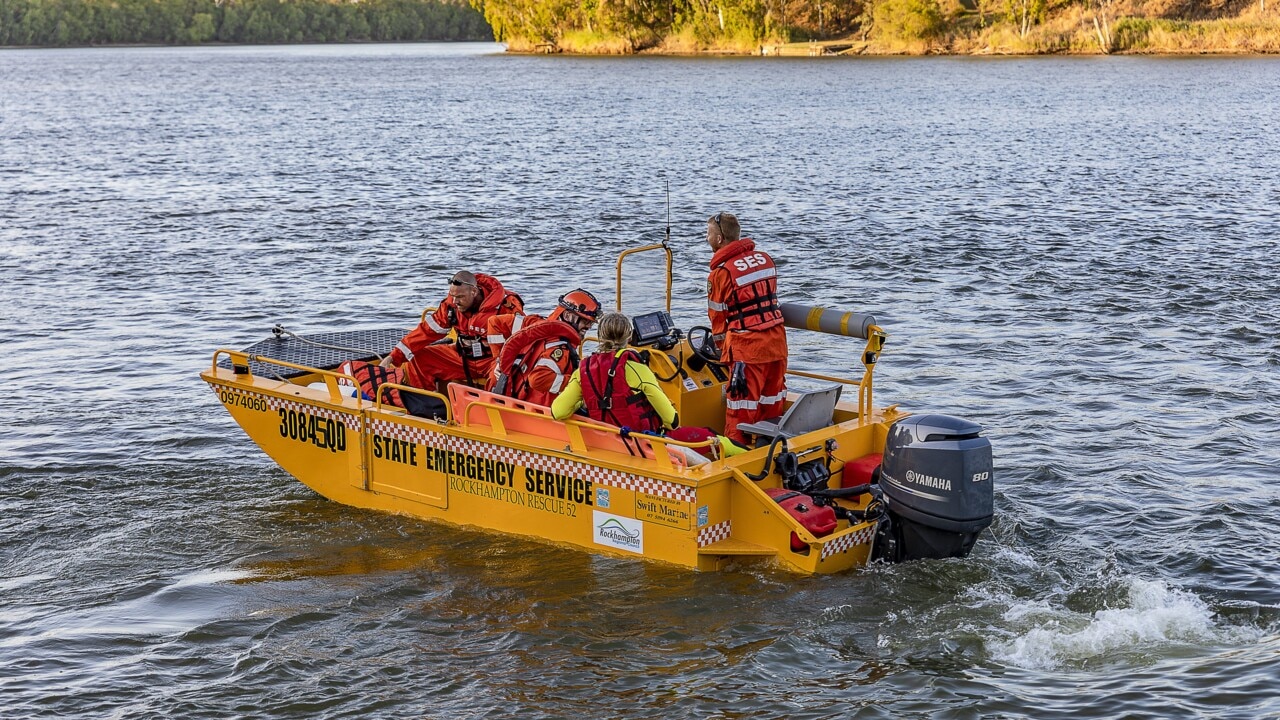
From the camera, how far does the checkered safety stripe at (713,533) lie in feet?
26.4

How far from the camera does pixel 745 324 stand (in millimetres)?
9039

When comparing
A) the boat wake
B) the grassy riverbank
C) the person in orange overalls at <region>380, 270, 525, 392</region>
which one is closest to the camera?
the boat wake

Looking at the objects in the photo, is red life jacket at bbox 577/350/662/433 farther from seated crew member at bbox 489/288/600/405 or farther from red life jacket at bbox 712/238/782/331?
red life jacket at bbox 712/238/782/331

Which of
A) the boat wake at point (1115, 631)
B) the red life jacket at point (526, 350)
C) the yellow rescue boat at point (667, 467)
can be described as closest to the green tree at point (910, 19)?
the yellow rescue boat at point (667, 467)

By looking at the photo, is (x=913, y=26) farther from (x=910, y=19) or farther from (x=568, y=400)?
(x=568, y=400)

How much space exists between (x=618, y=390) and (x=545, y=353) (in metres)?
0.77

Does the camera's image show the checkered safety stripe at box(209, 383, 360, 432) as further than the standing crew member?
Yes

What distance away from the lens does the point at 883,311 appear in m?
17.2

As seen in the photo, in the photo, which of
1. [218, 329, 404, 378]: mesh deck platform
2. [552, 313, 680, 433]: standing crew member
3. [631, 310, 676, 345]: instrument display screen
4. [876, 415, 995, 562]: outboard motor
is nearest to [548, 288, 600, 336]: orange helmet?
[631, 310, 676, 345]: instrument display screen

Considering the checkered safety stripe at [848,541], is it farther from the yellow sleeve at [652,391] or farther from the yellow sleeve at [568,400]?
the yellow sleeve at [568,400]

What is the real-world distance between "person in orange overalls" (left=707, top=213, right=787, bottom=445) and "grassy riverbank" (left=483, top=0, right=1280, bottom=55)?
244ft

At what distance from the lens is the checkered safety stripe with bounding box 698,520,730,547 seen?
8055 millimetres

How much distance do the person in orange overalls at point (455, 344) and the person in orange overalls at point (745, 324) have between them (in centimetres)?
158

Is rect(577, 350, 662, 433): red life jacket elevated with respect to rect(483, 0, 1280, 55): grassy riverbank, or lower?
lower
